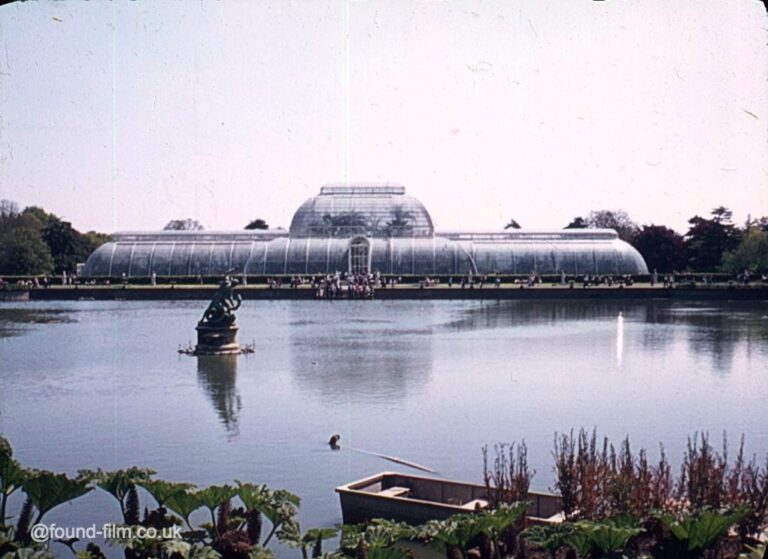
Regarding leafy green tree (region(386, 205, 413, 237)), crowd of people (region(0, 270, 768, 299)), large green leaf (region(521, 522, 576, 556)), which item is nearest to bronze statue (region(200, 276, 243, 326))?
large green leaf (region(521, 522, 576, 556))

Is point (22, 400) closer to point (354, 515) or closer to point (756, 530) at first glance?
point (354, 515)

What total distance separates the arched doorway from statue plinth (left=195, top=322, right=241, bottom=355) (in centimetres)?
5249

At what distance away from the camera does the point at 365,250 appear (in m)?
90.9

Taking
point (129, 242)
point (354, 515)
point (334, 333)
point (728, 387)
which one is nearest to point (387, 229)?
point (129, 242)

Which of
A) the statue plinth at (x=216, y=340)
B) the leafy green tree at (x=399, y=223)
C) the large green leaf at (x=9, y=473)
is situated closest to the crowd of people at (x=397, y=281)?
the leafy green tree at (x=399, y=223)

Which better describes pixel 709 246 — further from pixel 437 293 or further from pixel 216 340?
pixel 216 340

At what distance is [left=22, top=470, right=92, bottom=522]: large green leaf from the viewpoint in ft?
42.5

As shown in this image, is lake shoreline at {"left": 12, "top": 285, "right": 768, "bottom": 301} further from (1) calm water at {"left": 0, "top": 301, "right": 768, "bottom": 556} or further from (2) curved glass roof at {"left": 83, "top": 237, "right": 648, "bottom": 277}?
(1) calm water at {"left": 0, "top": 301, "right": 768, "bottom": 556}

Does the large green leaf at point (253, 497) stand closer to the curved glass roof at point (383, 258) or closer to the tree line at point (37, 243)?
the tree line at point (37, 243)

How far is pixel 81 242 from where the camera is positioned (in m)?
98.4

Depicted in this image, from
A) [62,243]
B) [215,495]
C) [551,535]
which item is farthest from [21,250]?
[551,535]

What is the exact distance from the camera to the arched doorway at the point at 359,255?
90438 millimetres

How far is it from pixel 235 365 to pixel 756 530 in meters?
24.1

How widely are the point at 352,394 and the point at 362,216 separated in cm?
6929
